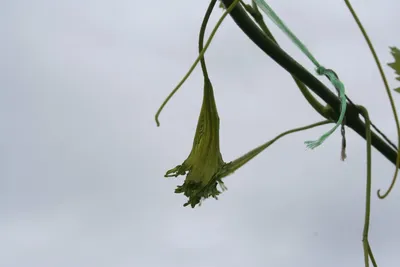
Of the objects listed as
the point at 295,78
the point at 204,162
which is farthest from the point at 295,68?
the point at 204,162

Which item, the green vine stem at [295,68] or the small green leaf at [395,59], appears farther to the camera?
the small green leaf at [395,59]

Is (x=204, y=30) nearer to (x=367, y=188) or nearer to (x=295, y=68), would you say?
(x=295, y=68)

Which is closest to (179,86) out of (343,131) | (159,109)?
(159,109)

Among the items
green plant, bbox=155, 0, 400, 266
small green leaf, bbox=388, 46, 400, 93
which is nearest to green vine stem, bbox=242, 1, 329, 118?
green plant, bbox=155, 0, 400, 266

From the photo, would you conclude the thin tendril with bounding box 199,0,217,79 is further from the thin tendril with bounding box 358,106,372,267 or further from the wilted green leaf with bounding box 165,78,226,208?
the thin tendril with bounding box 358,106,372,267

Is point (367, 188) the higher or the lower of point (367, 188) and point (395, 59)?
the lower

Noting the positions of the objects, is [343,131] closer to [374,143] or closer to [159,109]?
[374,143]

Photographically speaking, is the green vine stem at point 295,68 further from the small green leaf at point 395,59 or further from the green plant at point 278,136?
the small green leaf at point 395,59

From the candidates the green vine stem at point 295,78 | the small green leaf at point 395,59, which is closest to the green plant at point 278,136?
the green vine stem at point 295,78
